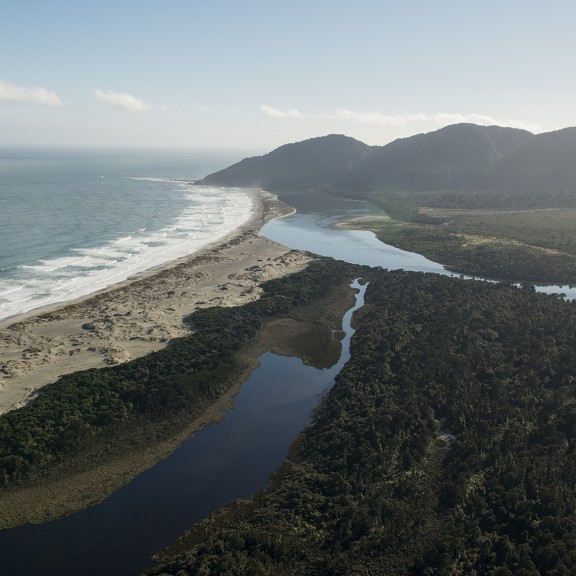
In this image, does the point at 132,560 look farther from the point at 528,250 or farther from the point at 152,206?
the point at 152,206

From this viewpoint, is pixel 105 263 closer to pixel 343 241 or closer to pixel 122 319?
pixel 122 319

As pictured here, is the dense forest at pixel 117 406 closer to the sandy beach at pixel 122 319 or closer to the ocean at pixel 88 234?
the sandy beach at pixel 122 319

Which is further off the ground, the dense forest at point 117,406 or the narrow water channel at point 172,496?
the dense forest at point 117,406

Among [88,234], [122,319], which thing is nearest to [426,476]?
[122,319]

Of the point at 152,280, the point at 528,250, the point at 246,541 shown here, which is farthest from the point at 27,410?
the point at 528,250

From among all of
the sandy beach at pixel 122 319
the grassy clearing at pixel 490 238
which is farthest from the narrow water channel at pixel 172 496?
the grassy clearing at pixel 490 238

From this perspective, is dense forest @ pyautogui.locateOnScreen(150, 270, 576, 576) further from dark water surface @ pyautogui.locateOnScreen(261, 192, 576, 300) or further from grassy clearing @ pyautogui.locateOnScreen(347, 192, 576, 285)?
dark water surface @ pyautogui.locateOnScreen(261, 192, 576, 300)
